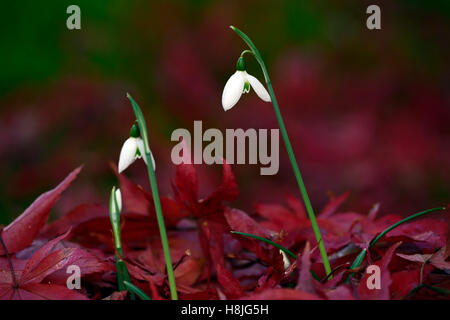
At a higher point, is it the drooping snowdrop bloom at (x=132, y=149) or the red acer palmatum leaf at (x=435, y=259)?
the drooping snowdrop bloom at (x=132, y=149)

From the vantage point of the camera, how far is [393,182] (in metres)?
1.23

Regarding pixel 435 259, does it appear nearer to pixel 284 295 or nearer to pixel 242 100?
pixel 284 295

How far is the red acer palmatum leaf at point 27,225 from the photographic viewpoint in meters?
0.57

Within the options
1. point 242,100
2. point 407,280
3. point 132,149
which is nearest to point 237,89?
point 132,149

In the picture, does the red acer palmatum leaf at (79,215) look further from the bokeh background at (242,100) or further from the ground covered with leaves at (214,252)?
the bokeh background at (242,100)

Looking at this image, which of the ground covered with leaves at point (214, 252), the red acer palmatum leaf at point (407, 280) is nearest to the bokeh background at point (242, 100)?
the ground covered with leaves at point (214, 252)

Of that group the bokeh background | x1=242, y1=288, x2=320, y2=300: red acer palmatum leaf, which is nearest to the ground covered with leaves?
x1=242, y1=288, x2=320, y2=300: red acer palmatum leaf

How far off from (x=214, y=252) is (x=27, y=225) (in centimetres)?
20

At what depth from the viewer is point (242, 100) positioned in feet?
5.29

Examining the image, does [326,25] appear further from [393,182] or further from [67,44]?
[67,44]

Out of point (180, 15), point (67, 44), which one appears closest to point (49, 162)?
point (67, 44)

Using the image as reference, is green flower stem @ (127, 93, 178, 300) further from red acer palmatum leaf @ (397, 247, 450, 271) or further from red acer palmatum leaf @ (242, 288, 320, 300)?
red acer palmatum leaf @ (397, 247, 450, 271)

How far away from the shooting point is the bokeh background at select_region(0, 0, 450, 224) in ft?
4.19

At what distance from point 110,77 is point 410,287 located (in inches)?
51.4
